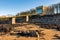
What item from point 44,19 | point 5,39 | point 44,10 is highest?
point 44,10

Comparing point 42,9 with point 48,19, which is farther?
point 42,9

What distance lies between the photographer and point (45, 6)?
35.0 meters

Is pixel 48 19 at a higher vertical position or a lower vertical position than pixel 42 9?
lower

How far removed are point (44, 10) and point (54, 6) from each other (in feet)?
10.0

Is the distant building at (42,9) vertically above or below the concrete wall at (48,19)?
above

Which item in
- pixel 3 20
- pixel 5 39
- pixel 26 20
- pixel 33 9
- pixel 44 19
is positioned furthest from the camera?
pixel 33 9

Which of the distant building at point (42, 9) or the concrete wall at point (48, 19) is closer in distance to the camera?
the concrete wall at point (48, 19)

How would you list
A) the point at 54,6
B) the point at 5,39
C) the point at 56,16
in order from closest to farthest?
the point at 5,39 → the point at 56,16 → the point at 54,6

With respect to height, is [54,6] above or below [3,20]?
above

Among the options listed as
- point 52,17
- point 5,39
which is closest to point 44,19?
point 52,17

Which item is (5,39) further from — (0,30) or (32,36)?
(0,30)

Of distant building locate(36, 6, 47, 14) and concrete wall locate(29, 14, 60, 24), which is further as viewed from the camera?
distant building locate(36, 6, 47, 14)

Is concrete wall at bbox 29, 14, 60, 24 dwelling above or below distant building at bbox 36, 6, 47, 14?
below

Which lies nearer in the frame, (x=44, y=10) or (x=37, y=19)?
(x=37, y=19)
